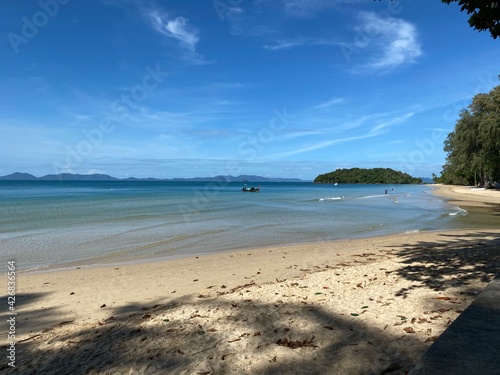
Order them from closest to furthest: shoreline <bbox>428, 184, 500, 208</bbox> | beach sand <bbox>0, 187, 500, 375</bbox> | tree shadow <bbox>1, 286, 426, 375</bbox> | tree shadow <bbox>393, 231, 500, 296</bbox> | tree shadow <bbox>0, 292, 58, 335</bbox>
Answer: tree shadow <bbox>1, 286, 426, 375</bbox>, beach sand <bbox>0, 187, 500, 375</bbox>, tree shadow <bbox>0, 292, 58, 335</bbox>, tree shadow <bbox>393, 231, 500, 296</bbox>, shoreline <bbox>428, 184, 500, 208</bbox>

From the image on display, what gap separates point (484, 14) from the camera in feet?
22.5

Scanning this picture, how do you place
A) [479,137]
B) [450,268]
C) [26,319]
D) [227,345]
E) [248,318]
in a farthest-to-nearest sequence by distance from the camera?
1. [479,137]
2. [450,268]
3. [26,319]
4. [248,318]
5. [227,345]

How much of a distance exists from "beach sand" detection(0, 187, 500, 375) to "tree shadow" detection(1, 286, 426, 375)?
0.6 inches

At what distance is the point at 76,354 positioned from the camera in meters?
4.21

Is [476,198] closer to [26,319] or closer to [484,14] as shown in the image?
[484,14]

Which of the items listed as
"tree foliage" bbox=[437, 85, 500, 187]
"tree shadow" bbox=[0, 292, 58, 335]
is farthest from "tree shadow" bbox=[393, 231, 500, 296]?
"tree foliage" bbox=[437, 85, 500, 187]

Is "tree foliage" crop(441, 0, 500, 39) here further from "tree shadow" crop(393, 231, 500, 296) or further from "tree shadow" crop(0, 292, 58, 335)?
"tree shadow" crop(0, 292, 58, 335)

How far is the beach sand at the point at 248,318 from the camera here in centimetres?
375

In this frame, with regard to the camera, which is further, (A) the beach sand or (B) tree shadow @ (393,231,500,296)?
(B) tree shadow @ (393,231,500,296)

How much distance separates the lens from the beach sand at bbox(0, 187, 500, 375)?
12.3ft

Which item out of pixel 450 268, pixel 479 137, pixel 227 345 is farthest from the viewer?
pixel 479 137

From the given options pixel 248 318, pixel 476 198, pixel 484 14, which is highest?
pixel 484 14

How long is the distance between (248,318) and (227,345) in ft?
2.93

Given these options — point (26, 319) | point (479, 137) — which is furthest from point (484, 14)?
point (479, 137)
